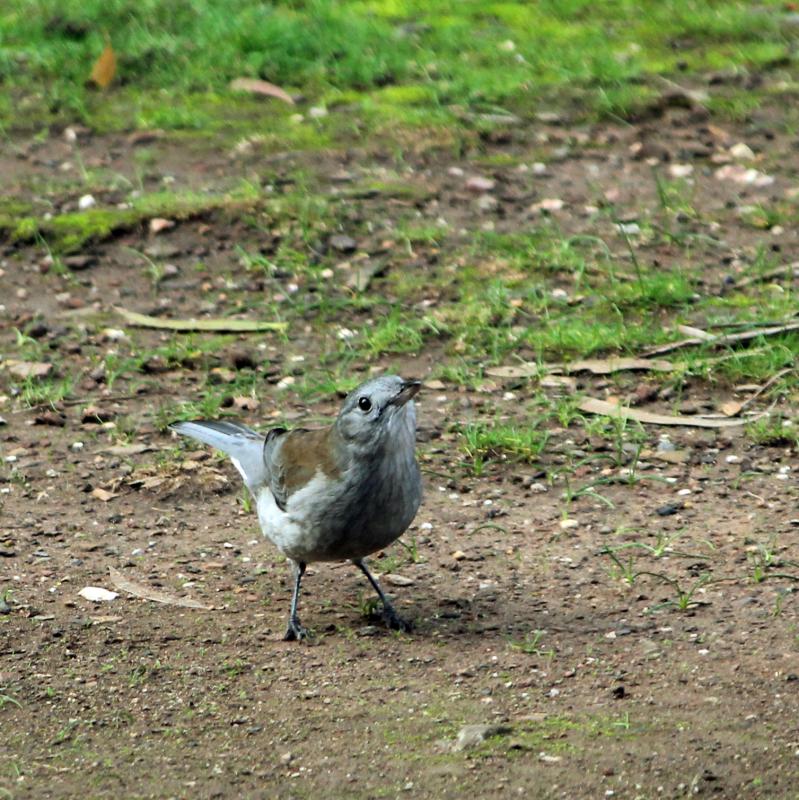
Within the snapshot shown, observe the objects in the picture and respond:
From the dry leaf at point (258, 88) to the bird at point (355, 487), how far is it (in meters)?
5.10

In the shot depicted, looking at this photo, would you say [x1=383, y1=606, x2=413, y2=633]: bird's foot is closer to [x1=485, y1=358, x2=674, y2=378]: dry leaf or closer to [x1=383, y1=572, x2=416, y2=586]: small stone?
[x1=383, y1=572, x2=416, y2=586]: small stone

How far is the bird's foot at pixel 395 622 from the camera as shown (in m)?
5.30

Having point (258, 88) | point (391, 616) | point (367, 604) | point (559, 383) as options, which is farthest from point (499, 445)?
point (258, 88)

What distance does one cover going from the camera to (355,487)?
→ 512 cm

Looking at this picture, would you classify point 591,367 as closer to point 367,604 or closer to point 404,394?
point 367,604

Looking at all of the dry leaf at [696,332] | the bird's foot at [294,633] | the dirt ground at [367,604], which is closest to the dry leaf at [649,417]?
the dirt ground at [367,604]

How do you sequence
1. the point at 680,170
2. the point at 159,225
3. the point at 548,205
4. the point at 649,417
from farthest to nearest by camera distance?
1. the point at 680,170
2. the point at 548,205
3. the point at 159,225
4. the point at 649,417

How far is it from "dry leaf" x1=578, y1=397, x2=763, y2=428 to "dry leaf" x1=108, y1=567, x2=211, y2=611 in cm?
217

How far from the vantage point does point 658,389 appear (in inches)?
275

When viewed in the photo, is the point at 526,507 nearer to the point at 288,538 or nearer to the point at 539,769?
the point at 288,538

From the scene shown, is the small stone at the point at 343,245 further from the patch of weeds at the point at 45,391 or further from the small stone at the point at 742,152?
the small stone at the point at 742,152

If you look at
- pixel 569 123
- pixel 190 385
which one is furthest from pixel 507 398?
pixel 569 123

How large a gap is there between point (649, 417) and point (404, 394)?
6.69ft

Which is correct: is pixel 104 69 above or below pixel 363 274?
above
